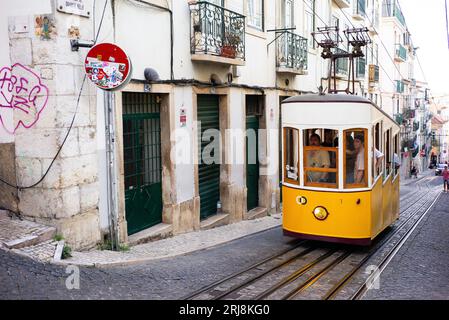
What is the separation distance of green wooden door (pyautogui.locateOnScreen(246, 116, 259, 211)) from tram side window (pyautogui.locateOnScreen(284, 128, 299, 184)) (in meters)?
5.76

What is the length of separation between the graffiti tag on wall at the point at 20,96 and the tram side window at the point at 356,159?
4813 millimetres

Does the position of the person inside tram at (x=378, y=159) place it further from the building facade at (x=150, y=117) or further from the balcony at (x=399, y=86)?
the balcony at (x=399, y=86)

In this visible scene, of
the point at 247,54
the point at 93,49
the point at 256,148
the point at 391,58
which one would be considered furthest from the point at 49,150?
the point at 391,58

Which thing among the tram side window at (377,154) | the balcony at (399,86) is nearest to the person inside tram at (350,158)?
the tram side window at (377,154)

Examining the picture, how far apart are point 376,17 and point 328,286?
3082 centimetres

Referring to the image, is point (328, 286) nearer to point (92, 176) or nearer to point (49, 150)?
point (92, 176)

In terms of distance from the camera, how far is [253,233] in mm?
11602

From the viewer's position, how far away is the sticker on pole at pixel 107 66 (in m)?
7.79

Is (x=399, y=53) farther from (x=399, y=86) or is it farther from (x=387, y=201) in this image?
(x=387, y=201)

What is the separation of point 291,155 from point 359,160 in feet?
3.84

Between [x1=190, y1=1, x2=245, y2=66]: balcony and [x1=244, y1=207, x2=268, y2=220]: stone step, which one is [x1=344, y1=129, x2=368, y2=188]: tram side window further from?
[x1=244, y1=207, x2=268, y2=220]: stone step

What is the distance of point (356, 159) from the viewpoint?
8.72 m

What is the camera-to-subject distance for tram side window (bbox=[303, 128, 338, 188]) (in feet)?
28.6

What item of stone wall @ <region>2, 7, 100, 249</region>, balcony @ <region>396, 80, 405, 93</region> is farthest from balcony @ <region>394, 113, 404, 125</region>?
stone wall @ <region>2, 7, 100, 249</region>
